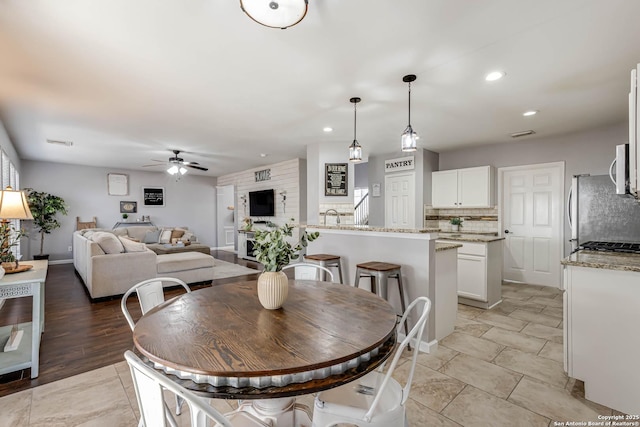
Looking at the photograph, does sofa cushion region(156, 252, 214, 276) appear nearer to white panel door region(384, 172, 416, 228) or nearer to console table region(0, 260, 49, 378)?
console table region(0, 260, 49, 378)

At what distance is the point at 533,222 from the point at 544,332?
101 inches

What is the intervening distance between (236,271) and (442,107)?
4.91 m

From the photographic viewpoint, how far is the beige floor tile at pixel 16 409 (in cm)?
177

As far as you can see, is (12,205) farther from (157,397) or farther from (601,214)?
(601,214)

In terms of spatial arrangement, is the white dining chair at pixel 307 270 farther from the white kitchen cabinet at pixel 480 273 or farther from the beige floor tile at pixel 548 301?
the beige floor tile at pixel 548 301

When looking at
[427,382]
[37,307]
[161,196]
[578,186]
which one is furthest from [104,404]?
[161,196]

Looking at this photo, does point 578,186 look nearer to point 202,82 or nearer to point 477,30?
point 477,30

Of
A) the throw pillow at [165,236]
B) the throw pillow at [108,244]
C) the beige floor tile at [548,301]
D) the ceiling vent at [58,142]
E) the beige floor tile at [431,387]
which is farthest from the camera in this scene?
the throw pillow at [165,236]

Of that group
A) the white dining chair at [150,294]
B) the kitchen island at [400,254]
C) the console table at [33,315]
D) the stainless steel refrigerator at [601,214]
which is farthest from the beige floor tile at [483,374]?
the console table at [33,315]

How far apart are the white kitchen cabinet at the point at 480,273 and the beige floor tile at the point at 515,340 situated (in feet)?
2.42

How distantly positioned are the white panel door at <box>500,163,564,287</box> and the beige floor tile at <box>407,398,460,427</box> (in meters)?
4.27

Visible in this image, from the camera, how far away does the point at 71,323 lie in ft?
10.9

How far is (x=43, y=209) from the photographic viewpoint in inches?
269

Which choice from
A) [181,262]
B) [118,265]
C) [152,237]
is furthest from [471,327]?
[152,237]
